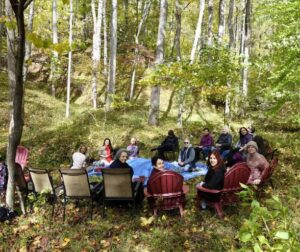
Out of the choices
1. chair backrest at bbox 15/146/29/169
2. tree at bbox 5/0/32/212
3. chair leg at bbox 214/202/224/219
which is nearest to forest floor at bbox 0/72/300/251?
chair leg at bbox 214/202/224/219

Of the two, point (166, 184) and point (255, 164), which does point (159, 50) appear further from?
point (166, 184)

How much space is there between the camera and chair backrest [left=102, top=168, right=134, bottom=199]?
646cm

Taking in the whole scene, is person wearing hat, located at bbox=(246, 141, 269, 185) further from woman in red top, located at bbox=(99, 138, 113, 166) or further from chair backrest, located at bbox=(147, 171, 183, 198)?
woman in red top, located at bbox=(99, 138, 113, 166)

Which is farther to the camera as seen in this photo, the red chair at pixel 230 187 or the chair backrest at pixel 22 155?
the chair backrest at pixel 22 155

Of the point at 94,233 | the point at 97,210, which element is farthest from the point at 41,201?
the point at 94,233

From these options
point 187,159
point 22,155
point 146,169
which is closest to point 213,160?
point 187,159

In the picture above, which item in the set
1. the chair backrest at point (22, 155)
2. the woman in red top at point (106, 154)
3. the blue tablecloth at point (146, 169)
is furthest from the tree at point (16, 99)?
the woman in red top at point (106, 154)

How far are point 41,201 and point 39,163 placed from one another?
541cm

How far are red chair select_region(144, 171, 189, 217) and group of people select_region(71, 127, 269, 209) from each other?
20.1 inches

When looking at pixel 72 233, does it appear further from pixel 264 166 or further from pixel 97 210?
pixel 264 166

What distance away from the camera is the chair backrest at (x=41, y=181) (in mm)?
7193

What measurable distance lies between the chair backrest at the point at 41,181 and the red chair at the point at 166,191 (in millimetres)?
2087

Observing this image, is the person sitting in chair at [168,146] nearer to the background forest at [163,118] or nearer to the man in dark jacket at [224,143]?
the background forest at [163,118]

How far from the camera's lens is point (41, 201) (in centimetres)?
759
